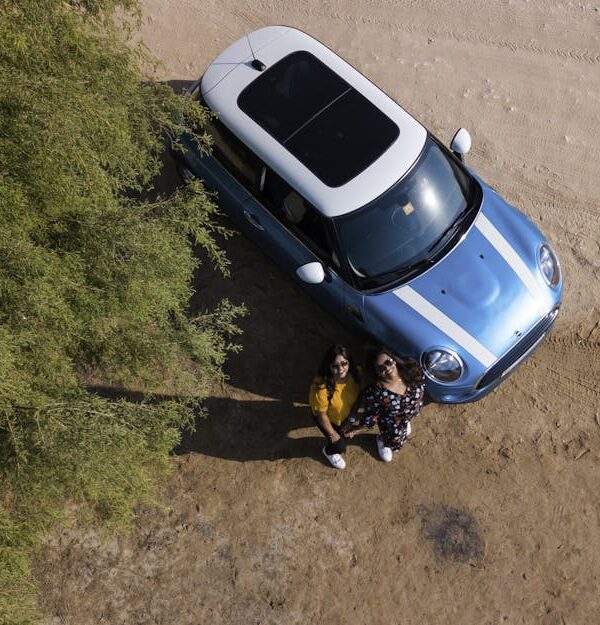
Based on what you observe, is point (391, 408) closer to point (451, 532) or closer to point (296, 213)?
point (451, 532)

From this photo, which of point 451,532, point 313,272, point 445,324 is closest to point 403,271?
point 445,324

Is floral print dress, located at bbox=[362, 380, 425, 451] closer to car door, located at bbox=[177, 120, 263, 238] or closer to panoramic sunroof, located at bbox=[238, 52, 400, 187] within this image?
panoramic sunroof, located at bbox=[238, 52, 400, 187]

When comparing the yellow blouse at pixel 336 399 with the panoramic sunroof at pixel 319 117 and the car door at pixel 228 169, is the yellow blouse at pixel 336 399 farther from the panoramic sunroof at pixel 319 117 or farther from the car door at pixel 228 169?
the car door at pixel 228 169

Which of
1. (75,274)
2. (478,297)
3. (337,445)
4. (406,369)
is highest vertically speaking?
(478,297)

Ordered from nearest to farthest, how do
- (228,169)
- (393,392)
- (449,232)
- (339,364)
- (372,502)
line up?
1. (339,364)
2. (393,392)
3. (449,232)
4. (372,502)
5. (228,169)

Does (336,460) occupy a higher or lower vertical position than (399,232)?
lower

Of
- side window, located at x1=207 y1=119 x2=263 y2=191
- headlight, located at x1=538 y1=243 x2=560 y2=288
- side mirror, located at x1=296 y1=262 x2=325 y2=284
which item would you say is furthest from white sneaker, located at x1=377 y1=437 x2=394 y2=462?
side window, located at x1=207 y1=119 x2=263 y2=191
